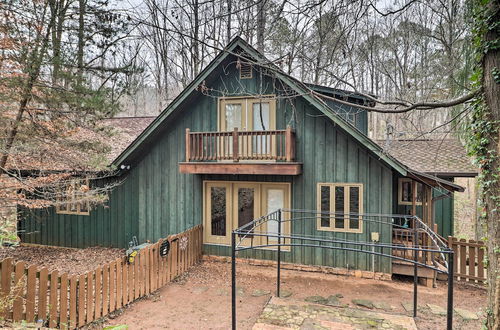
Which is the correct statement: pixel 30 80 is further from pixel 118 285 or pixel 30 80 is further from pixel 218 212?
pixel 218 212

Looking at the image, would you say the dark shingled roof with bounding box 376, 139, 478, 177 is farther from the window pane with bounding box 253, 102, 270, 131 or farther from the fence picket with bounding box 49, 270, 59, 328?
the fence picket with bounding box 49, 270, 59, 328

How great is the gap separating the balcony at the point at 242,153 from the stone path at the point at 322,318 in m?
3.44

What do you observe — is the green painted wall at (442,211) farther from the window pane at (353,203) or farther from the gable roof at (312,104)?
the window pane at (353,203)

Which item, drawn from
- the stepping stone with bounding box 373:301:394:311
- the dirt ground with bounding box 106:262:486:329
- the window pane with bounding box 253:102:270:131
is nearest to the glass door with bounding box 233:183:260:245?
the dirt ground with bounding box 106:262:486:329

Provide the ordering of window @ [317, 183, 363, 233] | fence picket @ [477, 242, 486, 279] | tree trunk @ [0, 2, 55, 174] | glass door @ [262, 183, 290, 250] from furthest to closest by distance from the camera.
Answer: glass door @ [262, 183, 290, 250], window @ [317, 183, 363, 233], fence picket @ [477, 242, 486, 279], tree trunk @ [0, 2, 55, 174]

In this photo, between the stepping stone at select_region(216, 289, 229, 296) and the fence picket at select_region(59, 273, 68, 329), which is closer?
the fence picket at select_region(59, 273, 68, 329)

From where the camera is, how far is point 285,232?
361 inches

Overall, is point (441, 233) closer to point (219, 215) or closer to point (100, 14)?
point (219, 215)

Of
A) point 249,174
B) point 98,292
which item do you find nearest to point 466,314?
point 249,174

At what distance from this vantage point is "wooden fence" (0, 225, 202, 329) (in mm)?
5398

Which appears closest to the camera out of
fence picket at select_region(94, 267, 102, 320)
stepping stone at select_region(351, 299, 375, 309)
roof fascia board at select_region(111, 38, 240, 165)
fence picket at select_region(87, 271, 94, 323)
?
fence picket at select_region(87, 271, 94, 323)

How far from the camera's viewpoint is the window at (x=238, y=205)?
9.37m

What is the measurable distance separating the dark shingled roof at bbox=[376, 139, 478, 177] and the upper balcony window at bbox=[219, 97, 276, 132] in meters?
3.66

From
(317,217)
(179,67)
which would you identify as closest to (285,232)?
(317,217)
